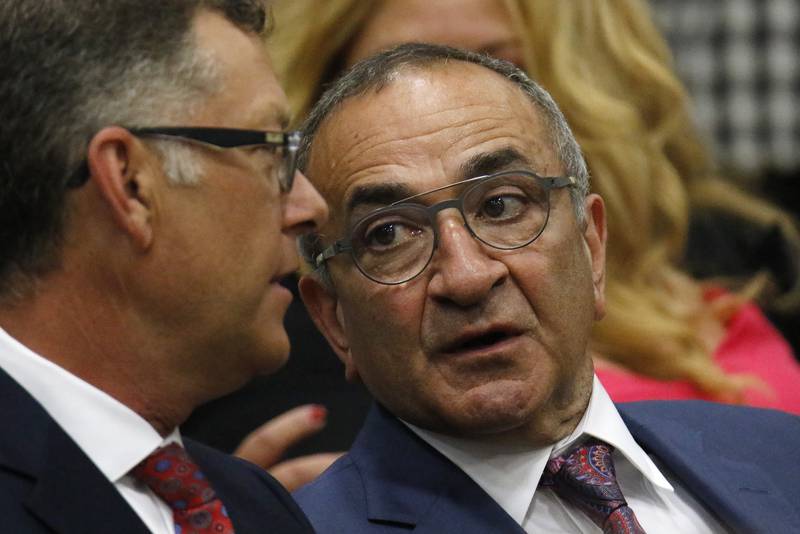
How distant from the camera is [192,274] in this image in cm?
191

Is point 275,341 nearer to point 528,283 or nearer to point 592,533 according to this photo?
point 528,283

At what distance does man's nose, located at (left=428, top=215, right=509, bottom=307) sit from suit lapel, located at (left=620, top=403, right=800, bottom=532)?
45cm

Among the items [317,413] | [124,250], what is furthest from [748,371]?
[124,250]

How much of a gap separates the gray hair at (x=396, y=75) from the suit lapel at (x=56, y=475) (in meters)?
0.74

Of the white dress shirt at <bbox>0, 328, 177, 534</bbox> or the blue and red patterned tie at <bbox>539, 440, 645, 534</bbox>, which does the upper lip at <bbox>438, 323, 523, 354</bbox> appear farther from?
the white dress shirt at <bbox>0, 328, 177, 534</bbox>

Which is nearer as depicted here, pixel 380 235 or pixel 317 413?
pixel 380 235

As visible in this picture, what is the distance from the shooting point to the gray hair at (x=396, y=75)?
7.98 feet

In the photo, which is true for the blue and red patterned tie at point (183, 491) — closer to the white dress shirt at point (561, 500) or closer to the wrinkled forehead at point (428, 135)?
the white dress shirt at point (561, 500)

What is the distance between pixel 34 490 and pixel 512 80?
115 centimetres

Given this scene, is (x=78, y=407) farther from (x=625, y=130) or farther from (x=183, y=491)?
(x=625, y=130)

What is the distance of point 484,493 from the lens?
2.29 m

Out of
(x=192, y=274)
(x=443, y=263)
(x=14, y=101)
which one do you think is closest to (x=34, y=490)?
(x=192, y=274)

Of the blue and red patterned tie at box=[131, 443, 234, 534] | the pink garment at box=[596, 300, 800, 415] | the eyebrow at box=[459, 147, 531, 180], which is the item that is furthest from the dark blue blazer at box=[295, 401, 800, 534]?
the pink garment at box=[596, 300, 800, 415]

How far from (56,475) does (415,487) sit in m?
0.71
